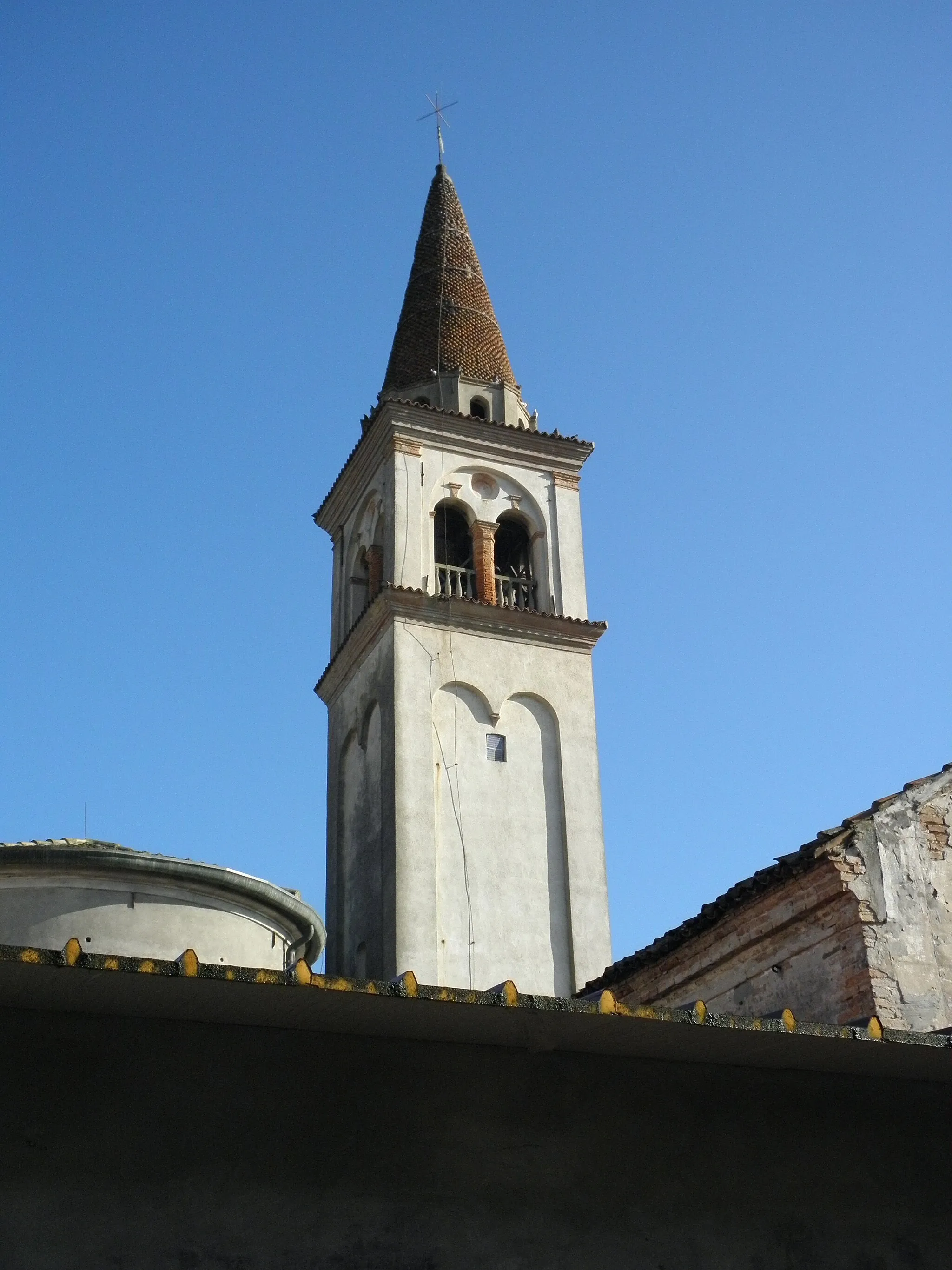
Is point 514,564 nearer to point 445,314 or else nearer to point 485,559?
point 485,559

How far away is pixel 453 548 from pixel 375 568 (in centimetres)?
140

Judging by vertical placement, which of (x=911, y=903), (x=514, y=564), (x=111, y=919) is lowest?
(x=911, y=903)

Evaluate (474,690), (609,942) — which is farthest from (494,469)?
(609,942)

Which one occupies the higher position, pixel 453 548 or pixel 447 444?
pixel 447 444

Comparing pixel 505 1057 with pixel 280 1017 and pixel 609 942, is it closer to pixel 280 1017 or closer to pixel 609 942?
pixel 280 1017

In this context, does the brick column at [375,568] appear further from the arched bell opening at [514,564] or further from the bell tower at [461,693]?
the arched bell opening at [514,564]

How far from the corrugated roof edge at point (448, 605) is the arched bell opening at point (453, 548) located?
0.70 meters

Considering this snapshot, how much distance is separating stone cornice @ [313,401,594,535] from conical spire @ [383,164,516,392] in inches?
59.6

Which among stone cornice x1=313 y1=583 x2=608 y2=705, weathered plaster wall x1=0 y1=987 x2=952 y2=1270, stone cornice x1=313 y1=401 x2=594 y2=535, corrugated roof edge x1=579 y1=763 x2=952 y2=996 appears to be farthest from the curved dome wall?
stone cornice x1=313 y1=401 x2=594 y2=535

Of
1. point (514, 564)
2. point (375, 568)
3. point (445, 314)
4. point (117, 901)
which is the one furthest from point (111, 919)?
point (445, 314)

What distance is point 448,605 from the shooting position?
2161 centimetres

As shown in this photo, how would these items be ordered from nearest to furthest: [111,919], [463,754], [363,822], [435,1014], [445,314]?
1. [435,1014]
2. [111,919]
3. [463,754]
4. [363,822]
5. [445,314]

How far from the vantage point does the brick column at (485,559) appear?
2230 centimetres

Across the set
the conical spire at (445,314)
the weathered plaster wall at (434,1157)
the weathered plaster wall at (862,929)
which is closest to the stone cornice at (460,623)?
the conical spire at (445,314)
